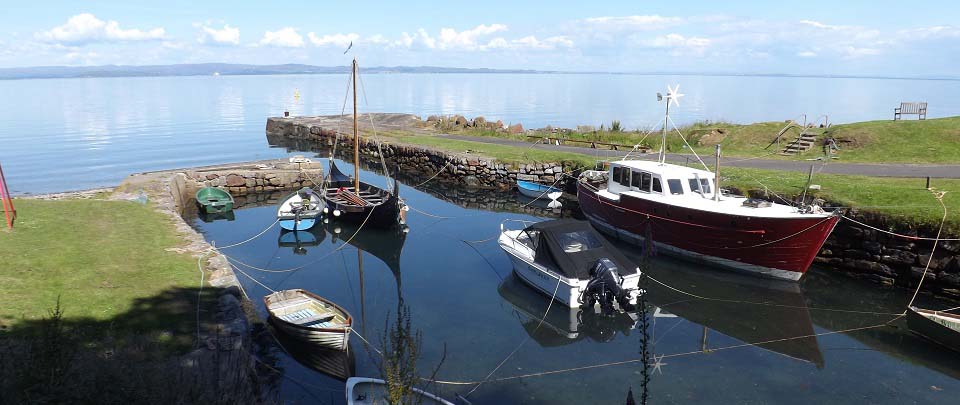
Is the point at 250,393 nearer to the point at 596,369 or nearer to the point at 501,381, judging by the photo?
the point at 501,381

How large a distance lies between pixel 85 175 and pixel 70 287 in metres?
34.6

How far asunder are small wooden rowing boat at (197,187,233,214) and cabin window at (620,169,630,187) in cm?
1959

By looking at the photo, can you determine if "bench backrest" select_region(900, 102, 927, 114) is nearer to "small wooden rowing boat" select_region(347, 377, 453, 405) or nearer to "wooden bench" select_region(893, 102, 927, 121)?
"wooden bench" select_region(893, 102, 927, 121)

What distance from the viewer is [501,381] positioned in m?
13.4

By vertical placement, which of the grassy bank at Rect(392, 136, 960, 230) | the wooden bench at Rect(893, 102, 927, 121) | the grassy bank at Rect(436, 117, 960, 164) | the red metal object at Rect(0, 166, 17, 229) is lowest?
the red metal object at Rect(0, 166, 17, 229)

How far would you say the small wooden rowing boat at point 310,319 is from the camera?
13.3 m

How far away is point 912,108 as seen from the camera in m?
39.4

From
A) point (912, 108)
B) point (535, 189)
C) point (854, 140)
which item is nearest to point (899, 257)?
point (854, 140)

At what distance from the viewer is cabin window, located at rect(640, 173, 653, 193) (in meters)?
22.8

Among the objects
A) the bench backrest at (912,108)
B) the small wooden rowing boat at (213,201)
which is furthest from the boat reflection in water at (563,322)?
the bench backrest at (912,108)

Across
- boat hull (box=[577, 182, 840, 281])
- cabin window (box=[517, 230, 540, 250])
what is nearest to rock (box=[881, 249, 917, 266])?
boat hull (box=[577, 182, 840, 281])

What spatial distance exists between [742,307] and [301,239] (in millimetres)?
17771

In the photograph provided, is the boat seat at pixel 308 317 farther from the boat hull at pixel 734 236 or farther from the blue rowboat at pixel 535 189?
the blue rowboat at pixel 535 189

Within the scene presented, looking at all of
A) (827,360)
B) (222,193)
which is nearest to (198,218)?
(222,193)
